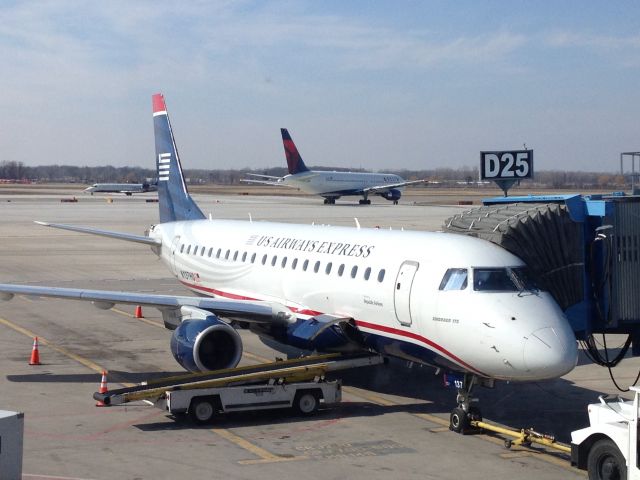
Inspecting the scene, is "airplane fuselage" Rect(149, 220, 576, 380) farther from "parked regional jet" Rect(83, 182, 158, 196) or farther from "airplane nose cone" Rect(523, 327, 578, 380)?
"parked regional jet" Rect(83, 182, 158, 196)

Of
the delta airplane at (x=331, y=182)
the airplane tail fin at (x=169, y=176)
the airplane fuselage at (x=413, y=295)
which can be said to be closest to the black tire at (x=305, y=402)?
the airplane fuselage at (x=413, y=295)

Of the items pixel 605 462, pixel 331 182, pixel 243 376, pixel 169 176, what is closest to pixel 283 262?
pixel 243 376

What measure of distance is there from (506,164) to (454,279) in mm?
12372

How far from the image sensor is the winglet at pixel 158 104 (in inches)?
1377

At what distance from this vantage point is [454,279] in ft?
59.5

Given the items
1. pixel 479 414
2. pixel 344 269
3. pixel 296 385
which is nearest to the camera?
pixel 479 414

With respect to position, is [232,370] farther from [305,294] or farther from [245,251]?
[245,251]

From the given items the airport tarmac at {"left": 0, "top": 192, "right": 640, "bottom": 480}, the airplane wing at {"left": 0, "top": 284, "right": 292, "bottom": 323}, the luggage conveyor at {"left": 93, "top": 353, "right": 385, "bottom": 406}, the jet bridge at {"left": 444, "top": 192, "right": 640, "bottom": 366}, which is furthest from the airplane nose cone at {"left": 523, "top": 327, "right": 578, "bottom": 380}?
the airplane wing at {"left": 0, "top": 284, "right": 292, "bottom": 323}

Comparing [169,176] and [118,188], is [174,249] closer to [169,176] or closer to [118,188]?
[169,176]

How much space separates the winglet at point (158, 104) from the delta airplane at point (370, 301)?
6241 mm

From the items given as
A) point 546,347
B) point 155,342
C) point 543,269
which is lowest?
point 155,342

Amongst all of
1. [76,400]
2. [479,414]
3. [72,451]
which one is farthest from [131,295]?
[479,414]

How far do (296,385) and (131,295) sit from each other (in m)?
6.36

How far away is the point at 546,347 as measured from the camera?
1645cm
